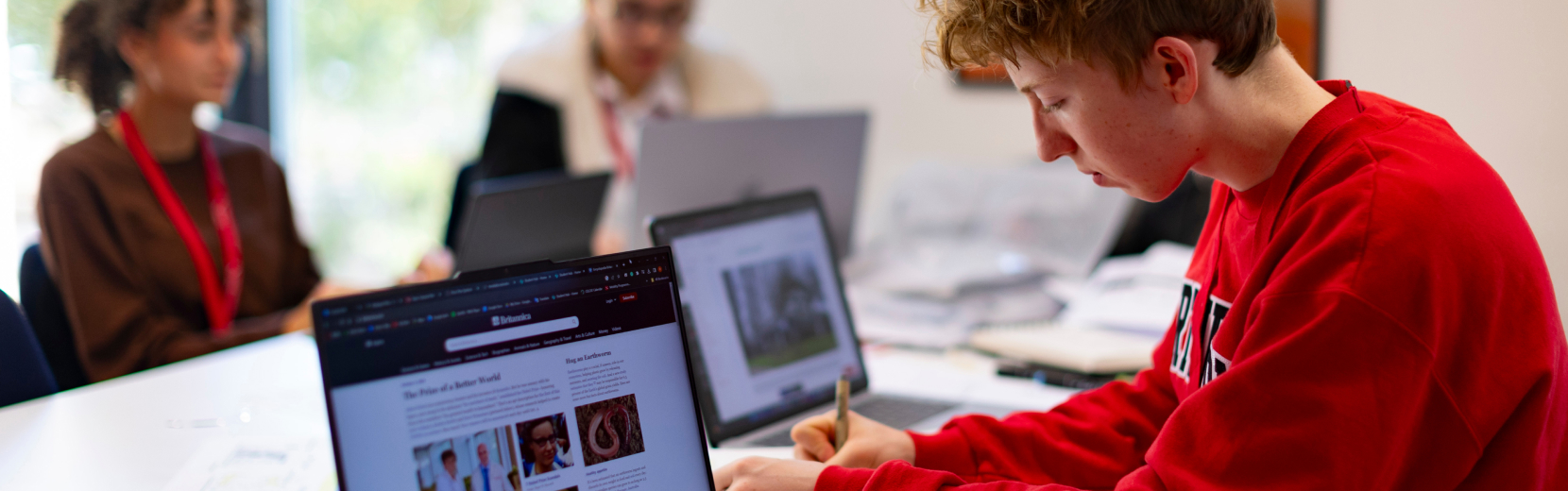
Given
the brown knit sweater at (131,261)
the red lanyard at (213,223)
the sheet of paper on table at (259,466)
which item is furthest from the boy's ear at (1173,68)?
the red lanyard at (213,223)

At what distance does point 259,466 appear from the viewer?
3.93 ft

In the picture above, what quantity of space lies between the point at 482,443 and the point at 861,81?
103 inches

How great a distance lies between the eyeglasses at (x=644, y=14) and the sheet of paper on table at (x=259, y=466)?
5.29ft

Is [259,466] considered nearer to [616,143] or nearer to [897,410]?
[897,410]

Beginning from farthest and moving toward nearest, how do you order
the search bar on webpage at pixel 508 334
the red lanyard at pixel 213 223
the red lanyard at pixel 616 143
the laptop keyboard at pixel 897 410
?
the red lanyard at pixel 616 143, the red lanyard at pixel 213 223, the laptop keyboard at pixel 897 410, the search bar on webpage at pixel 508 334

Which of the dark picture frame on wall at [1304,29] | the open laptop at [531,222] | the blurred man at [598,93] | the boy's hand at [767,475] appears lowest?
the boy's hand at [767,475]

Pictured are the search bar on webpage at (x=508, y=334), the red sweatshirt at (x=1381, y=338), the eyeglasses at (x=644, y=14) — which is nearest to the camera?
the red sweatshirt at (x=1381, y=338)

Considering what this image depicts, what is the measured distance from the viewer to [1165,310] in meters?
1.72

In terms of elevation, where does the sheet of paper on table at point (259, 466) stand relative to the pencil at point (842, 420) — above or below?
above

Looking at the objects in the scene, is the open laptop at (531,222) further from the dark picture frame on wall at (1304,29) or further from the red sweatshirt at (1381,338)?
the red sweatshirt at (1381,338)

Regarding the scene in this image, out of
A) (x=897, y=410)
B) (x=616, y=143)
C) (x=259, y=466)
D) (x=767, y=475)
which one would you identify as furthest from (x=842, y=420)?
(x=616, y=143)

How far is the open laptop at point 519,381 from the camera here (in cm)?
78

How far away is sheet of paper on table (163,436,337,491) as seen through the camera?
1.15m

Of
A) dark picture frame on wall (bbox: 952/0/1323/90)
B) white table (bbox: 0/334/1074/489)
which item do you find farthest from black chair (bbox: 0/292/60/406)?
dark picture frame on wall (bbox: 952/0/1323/90)
